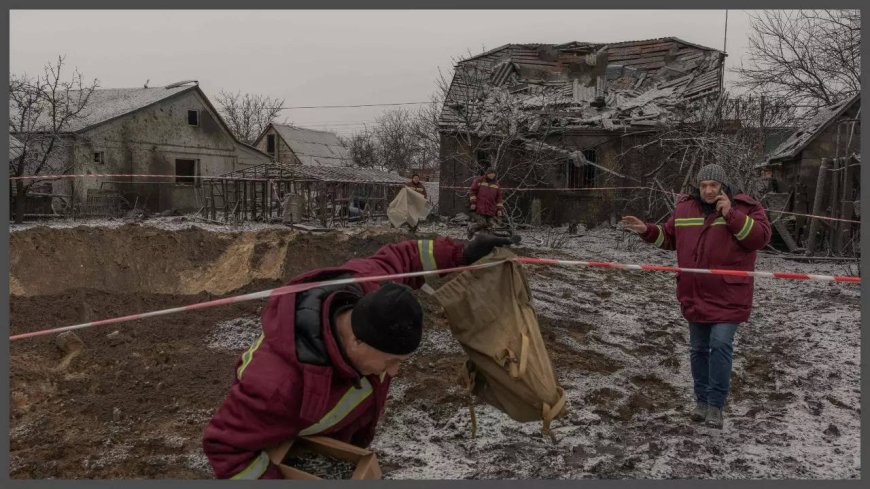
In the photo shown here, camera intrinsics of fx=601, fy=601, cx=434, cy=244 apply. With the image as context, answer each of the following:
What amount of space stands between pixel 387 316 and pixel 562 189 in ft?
62.0

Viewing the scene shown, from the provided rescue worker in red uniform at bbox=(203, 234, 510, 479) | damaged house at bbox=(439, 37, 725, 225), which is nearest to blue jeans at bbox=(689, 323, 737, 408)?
rescue worker in red uniform at bbox=(203, 234, 510, 479)

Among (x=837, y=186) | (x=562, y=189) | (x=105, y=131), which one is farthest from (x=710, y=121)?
(x=105, y=131)

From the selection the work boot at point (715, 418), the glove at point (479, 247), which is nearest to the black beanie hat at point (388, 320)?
the glove at point (479, 247)

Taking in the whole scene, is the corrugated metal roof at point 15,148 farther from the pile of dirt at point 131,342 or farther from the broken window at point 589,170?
the broken window at point 589,170

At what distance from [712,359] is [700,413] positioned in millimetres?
455

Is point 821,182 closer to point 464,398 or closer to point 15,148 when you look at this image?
point 464,398

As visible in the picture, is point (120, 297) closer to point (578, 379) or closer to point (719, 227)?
point (578, 379)

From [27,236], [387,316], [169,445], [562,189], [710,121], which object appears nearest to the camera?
[387,316]

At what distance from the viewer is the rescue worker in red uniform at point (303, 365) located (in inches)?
71.4

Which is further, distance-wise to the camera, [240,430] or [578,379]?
[578,379]

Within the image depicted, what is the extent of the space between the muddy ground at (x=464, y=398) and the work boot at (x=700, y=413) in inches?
3.3

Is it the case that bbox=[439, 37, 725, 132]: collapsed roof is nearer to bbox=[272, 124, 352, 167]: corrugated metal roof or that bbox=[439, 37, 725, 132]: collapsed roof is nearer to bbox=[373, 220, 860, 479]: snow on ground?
bbox=[373, 220, 860, 479]: snow on ground

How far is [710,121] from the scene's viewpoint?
15719mm

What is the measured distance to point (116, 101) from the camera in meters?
25.2
